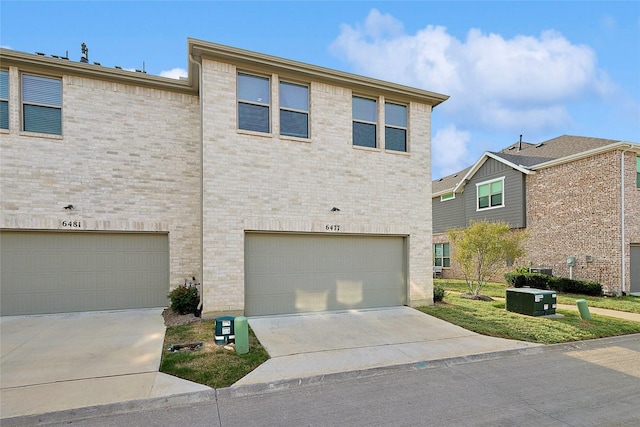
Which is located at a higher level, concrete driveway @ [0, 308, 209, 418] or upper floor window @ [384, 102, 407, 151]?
upper floor window @ [384, 102, 407, 151]

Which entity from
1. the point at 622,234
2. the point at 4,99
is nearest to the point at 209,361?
the point at 4,99

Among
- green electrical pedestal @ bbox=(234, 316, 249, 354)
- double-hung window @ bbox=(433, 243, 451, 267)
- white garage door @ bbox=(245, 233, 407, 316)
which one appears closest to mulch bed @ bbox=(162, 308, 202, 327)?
white garage door @ bbox=(245, 233, 407, 316)

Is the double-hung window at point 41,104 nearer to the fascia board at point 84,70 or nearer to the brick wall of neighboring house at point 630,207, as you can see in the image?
the fascia board at point 84,70

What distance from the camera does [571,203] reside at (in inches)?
643

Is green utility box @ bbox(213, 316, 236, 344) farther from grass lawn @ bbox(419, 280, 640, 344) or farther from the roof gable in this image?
the roof gable

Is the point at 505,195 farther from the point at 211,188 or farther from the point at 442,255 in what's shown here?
the point at 211,188

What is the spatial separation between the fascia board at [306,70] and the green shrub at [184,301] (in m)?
6.40

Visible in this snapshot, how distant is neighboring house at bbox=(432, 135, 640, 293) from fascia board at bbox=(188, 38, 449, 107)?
921cm

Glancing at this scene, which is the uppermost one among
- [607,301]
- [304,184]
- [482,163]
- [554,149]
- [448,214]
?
[554,149]

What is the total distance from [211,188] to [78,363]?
4690 mm

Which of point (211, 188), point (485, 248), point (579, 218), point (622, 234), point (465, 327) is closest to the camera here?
point (465, 327)

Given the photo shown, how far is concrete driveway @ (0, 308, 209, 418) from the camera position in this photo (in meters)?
4.73

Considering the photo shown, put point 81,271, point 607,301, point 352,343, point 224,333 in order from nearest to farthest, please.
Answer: point 224,333 < point 352,343 < point 81,271 < point 607,301

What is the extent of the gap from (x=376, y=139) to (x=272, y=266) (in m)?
5.24
